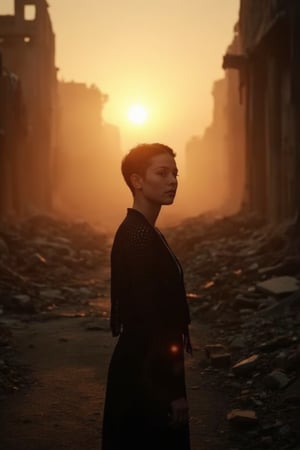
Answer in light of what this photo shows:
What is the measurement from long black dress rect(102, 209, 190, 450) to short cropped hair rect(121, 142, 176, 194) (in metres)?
0.17

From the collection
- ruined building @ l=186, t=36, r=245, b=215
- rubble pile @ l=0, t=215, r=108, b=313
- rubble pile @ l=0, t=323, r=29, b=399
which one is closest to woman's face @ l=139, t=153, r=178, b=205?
rubble pile @ l=0, t=323, r=29, b=399

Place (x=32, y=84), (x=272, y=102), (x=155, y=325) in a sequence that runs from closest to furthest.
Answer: (x=155, y=325) → (x=272, y=102) → (x=32, y=84)

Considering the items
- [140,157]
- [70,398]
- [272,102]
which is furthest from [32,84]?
[140,157]

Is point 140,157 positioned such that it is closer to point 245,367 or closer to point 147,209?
point 147,209

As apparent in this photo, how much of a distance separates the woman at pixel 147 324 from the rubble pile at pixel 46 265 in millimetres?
5958

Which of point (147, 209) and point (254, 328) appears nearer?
point (147, 209)

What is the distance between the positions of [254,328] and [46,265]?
618 centimetres

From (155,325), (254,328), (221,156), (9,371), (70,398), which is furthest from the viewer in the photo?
(221,156)

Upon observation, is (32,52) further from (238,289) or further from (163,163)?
(163,163)

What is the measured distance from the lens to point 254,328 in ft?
21.4

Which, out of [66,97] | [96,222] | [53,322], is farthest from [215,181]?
[53,322]

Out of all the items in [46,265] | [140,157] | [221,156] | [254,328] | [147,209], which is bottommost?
[254,328]

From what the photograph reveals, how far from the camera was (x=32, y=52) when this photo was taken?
75.6 feet

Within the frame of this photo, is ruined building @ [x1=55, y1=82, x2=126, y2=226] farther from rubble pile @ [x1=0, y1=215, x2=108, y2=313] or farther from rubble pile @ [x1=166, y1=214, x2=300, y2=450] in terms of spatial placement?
rubble pile @ [x1=166, y1=214, x2=300, y2=450]
